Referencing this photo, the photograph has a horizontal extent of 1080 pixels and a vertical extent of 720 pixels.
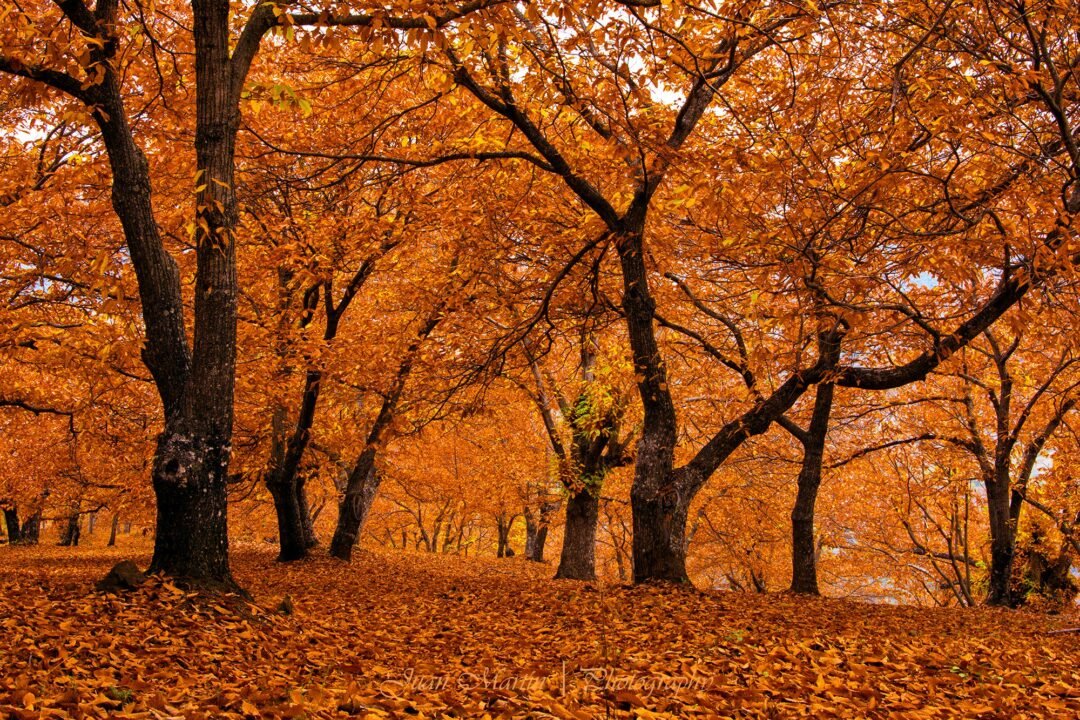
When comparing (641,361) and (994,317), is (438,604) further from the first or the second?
(994,317)

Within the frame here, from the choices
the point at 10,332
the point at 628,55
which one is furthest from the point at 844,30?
the point at 10,332

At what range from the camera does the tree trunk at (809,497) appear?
10164mm

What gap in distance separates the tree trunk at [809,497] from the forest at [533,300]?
66 mm

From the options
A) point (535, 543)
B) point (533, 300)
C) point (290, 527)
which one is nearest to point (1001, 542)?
point (533, 300)

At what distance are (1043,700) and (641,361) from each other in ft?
16.0

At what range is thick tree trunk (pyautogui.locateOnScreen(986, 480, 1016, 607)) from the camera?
1166 centimetres

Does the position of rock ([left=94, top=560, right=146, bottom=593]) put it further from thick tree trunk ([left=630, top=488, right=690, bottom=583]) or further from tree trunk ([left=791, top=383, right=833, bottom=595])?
tree trunk ([left=791, top=383, right=833, bottom=595])

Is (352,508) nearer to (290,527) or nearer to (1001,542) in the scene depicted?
(290,527)

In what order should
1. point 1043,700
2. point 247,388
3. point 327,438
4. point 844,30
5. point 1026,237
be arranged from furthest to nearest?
point 327,438, point 247,388, point 844,30, point 1026,237, point 1043,700

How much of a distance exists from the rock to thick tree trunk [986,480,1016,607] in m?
12.7

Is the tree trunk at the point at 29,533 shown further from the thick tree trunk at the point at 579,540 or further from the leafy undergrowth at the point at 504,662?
the leafy undergrowth at the point at 504,662

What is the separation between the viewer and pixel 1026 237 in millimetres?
4797

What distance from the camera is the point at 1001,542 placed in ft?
38.4

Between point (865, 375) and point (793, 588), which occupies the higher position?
point (865, 375)
